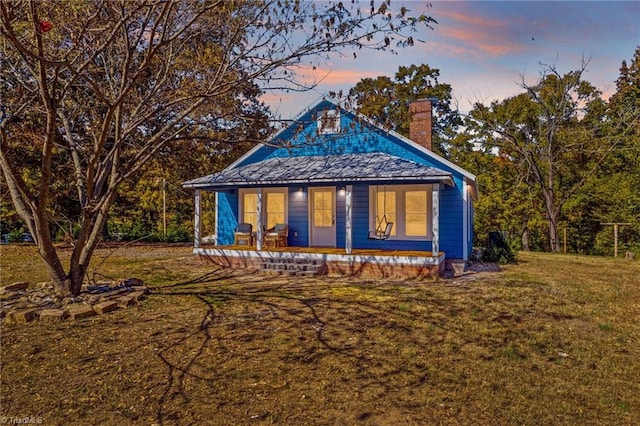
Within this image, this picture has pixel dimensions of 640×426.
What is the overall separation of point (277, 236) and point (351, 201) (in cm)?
303

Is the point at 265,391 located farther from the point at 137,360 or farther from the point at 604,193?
the point at 604,193

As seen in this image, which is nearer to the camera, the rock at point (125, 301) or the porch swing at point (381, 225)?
the rock at point (125, 301)

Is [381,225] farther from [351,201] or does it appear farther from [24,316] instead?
[24,316]

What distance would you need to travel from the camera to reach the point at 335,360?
473 cm

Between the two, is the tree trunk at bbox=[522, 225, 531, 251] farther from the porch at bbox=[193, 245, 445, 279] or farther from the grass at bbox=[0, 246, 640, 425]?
the grass at bbox=[0, 246, 640, 425]

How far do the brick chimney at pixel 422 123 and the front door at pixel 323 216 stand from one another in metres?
3.53

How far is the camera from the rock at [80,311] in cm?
639

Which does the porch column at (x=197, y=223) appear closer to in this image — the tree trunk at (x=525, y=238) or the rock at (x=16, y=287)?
the rock at (x=16, y=287)

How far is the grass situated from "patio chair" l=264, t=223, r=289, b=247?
4.48 meters

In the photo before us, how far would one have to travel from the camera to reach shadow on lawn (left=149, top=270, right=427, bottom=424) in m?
4.13

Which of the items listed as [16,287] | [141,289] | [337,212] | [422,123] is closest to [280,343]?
[141,289]

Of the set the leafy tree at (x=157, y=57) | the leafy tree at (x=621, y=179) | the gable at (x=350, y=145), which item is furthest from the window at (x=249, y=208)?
the leafy tree at (x=621, y=179)

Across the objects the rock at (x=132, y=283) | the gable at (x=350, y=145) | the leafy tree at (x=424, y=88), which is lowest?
the rock at (x=132, y=283)

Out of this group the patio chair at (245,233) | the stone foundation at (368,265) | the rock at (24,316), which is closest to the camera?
the rock at (24,316)
